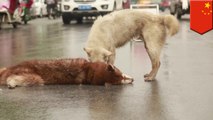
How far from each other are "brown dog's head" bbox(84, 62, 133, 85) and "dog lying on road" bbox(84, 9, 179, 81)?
0.72 meters

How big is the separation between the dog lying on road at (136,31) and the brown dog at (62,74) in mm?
721

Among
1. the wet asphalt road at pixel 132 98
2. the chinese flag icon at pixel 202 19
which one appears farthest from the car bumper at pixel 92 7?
the wet asphalt road at pixel 132 98

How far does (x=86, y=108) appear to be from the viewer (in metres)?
6.71

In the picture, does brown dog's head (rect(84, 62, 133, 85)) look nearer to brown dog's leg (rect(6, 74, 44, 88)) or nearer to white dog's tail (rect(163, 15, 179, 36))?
brown dog's leg (rect(6, 74, 44, 88))

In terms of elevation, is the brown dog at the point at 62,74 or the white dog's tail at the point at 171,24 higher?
the white dog's tail at the point at 171,24

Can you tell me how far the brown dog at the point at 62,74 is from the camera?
8328 mm

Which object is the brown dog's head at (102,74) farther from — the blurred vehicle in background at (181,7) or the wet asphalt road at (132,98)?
the blurred vehicle in background at (181,7)

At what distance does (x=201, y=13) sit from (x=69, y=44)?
8398mm

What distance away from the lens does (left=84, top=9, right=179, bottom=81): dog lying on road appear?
360 inches

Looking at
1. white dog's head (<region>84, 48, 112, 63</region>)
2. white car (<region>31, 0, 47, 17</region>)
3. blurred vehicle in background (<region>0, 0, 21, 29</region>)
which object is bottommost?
white car (<region>31, 0, 47, 17</region>)

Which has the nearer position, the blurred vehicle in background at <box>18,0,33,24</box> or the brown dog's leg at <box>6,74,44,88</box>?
the brown dog's leg at <box>6,74,44,88</box>

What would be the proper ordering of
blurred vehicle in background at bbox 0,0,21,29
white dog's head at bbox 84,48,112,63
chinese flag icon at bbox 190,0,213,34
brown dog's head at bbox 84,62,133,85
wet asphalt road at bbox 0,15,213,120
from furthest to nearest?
1. blurred vehicle in background at bbox 0,0,21,29
2. chinese flag icon at bbox 190,0,213,34
3. white dog's head at bbox 84,48,112,63
4. brown dog's head at bbox 84,62,133,85
5. wet asphalt road at bbox 0,15,213,120

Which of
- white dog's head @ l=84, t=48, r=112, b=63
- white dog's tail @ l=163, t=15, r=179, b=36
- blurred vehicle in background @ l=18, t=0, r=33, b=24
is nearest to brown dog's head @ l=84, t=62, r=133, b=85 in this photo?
white dog's head @ l=84, t=48, r=112, b=63

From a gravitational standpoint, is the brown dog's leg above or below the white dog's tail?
below
